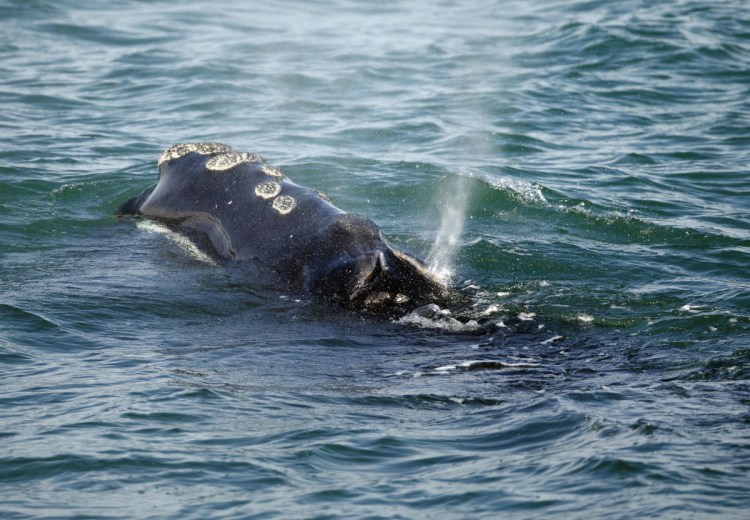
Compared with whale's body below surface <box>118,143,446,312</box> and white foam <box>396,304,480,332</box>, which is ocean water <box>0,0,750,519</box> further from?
whale's body below surface <box>118,143,446,312</box>

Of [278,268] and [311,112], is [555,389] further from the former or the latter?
[311,112]


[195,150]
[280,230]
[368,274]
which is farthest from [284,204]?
[195,150]

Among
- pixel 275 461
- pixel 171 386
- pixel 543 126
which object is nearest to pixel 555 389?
pixel 275 461

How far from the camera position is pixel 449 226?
11.2 m

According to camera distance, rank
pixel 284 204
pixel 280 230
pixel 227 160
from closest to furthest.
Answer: pixel 280 230 < pixel 284 204 < pixel 227 160

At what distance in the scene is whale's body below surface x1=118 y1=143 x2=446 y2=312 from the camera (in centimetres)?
780

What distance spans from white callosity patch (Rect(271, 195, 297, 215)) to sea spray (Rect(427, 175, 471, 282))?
3.89ft

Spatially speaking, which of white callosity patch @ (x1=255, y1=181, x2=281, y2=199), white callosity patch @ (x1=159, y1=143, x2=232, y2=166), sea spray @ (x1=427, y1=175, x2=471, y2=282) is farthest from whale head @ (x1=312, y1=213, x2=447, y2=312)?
white callosity patch @ (x1=159, y1=143, x2=232, y2=166)

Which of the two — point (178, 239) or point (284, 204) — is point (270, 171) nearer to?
point (284, 204)

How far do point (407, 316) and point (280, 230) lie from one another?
132 centimetres

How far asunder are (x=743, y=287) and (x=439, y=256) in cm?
263

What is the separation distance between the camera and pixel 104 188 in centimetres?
1233

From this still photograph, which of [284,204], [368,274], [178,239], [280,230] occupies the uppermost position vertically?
[284,204]

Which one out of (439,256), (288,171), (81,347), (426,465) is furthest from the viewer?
(288,171)
